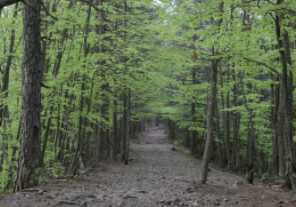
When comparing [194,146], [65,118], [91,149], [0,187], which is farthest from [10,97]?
[194,146]

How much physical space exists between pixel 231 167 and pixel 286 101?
1187cm

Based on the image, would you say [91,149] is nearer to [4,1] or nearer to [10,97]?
[10,97]

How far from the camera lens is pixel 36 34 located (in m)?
8.00

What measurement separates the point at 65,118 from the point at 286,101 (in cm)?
812

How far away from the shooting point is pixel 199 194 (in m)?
8.72

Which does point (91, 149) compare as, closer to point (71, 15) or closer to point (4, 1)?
point (71, 15)

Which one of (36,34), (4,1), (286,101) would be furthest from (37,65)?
(286,101)

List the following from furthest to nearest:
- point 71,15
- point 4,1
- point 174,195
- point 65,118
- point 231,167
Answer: point 231,167
point 65,118
point 71,15
point 174,195
point 4,1

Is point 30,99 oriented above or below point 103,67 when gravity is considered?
below

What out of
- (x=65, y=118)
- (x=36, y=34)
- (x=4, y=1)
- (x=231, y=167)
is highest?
(x=36, y=34)

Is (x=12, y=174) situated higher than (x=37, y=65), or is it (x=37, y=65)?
(x=37, y=65)

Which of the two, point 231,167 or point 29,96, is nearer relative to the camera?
point 29,96

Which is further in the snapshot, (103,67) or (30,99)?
(103,67)

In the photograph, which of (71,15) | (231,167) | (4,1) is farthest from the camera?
(231,167)
